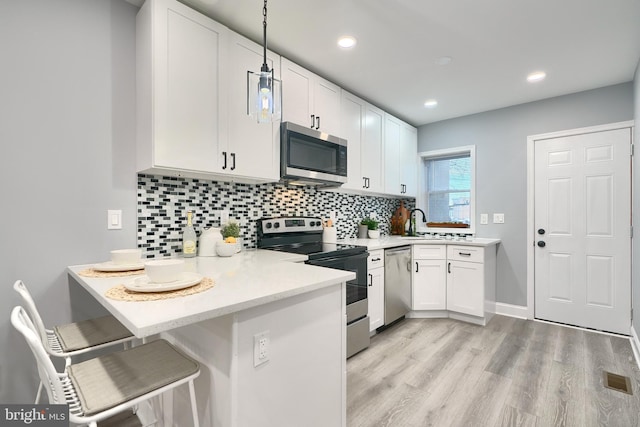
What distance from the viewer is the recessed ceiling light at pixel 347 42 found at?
226 cm

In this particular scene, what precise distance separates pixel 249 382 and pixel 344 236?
258 centimetres

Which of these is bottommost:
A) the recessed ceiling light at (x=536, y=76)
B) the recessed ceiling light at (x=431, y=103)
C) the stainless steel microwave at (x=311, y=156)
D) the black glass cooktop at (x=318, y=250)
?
the black glass cooktop at (x=318, y=250)

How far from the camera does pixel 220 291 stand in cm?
113

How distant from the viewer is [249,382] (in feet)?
3.54

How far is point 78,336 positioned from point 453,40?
294cm

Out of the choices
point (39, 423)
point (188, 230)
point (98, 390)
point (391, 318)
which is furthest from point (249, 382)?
point (391, 318)

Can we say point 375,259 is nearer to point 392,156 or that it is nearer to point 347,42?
point 392,156

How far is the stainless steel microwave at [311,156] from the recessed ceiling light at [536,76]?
1817mm

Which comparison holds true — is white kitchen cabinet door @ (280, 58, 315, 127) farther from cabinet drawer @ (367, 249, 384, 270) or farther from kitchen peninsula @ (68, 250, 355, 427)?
kitchen peninsula @ (68, 250, 355, 427)

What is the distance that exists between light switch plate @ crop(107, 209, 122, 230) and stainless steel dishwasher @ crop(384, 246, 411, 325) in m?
2.24

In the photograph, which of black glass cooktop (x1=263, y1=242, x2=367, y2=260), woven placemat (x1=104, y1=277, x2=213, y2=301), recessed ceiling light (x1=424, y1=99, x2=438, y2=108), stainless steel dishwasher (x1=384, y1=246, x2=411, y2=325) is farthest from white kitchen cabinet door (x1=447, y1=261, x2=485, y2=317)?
woven placemat (x1=104, y1=277, x2=213, y2=301)

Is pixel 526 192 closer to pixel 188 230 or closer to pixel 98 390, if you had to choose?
pixel 188 230

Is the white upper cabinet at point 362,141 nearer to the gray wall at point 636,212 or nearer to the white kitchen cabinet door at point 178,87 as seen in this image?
the white kitchen cabinet door at point 178,87

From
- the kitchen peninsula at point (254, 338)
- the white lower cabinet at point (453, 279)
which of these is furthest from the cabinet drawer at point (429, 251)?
the kitchen peninsula at point (254, 338)
